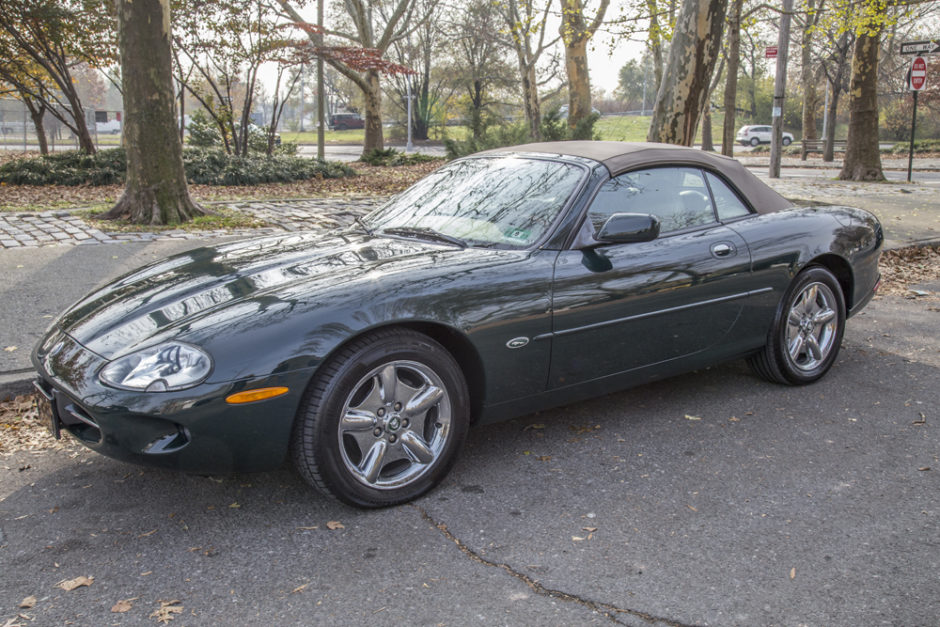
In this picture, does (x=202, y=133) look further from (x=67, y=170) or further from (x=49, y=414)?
(x=49, y=414)

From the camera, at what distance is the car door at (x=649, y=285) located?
3574mm

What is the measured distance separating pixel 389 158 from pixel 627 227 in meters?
18.4

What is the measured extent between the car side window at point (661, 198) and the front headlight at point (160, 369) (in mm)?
1870

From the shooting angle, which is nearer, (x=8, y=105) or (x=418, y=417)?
(x=418, y=417)

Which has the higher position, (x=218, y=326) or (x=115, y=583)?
(x=218, y=326)

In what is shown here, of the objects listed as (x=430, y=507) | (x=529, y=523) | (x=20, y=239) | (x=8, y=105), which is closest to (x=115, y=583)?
(x=430, y=507)

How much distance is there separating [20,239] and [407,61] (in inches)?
1468

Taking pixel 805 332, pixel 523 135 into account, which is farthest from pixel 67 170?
pixel 805 332

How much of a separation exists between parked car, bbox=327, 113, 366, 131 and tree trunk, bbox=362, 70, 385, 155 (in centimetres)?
3375

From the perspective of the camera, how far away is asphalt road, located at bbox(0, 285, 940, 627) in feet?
8.23

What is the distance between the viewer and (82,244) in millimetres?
8320

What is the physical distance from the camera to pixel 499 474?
3.48m

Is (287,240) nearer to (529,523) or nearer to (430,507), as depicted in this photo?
(430,507)

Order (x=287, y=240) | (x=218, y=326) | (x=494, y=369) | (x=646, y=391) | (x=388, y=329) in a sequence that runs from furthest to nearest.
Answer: (x=646, y=391) → (x=287, y=240) → (x=494, y=369) → (x=388, y=329) → (x=218, y=326)
